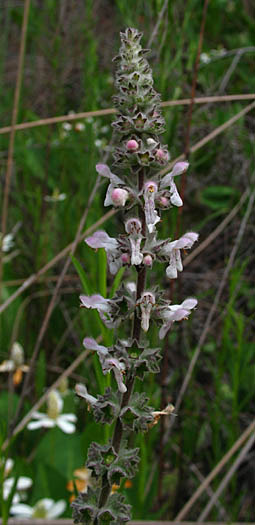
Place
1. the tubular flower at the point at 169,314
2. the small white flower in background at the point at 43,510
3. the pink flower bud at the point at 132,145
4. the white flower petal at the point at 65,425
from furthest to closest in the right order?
the white flower petal at the point at 65,425 < the small white flower in background at the point at 43,510 < the tubular flower at the point at 169,314 < the pink flower bud at the point at 132,145

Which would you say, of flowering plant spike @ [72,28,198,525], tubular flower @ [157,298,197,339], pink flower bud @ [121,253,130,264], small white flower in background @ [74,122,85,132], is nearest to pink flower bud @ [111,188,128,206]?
flowering plant spike @ [72,28,198,525]

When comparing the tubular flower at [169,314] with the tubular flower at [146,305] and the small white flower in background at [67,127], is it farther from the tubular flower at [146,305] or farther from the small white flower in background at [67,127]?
the small white flower in background at [67,127]

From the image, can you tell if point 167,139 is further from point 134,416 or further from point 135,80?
point 134,416

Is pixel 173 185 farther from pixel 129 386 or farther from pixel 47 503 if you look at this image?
pixel 47 503

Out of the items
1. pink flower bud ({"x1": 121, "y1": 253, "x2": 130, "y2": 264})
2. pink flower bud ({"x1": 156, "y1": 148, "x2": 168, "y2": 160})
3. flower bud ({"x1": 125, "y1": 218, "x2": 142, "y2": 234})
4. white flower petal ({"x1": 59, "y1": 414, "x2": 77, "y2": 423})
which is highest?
pink flower bud ({"x1": 156, "y1": 148, "x2": 168, "y2": 160})

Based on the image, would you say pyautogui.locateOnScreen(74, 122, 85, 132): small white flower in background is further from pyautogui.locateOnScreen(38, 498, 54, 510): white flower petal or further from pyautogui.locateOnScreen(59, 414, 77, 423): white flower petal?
pyautogui.locateOnScreen(38, 498, 54, 510): white flower petal

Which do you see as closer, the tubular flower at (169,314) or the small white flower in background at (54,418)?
the tubular flower at (169,314)

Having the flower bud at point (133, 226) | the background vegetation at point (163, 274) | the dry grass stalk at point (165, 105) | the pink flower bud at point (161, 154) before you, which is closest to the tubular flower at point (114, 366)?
the background vegetation at point (163, 274)

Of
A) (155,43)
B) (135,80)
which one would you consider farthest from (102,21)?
(135,80)
